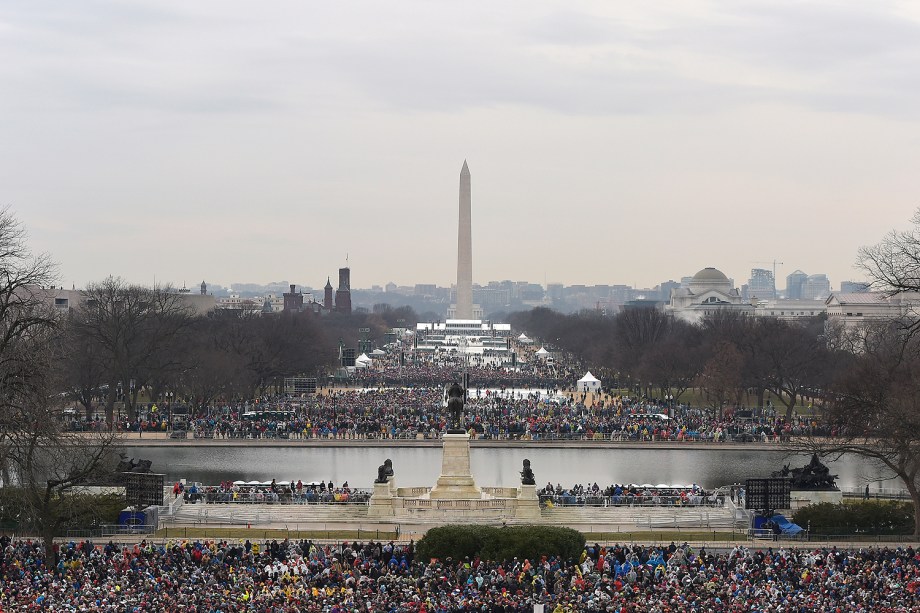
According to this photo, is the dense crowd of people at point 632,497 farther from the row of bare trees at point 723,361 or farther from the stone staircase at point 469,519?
the row of bare trees at point 723,361

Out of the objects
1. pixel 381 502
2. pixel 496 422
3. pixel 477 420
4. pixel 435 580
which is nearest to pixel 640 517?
pixel 381 502

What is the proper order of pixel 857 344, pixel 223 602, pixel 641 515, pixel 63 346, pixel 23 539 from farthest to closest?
pixel 857 344
pixel 63 346
pixel 641 515
pixel 23 539
pixel 223 602

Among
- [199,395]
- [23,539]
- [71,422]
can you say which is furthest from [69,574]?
[199,395]

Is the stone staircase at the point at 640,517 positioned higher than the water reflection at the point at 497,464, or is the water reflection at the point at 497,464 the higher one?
the water reflection at the point at 497,464

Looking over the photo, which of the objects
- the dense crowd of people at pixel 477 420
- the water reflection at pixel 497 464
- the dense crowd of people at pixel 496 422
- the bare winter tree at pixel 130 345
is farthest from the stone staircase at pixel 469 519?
the bare winter tree at pixel 130 345

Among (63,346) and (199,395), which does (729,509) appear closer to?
(63,346)

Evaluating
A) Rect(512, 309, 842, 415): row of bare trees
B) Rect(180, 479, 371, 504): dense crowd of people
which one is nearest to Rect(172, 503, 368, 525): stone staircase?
Rect(180, 479, 371, 504): dense crowd of people

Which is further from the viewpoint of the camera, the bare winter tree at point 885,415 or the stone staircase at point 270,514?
the stone staircase at point 270,514
